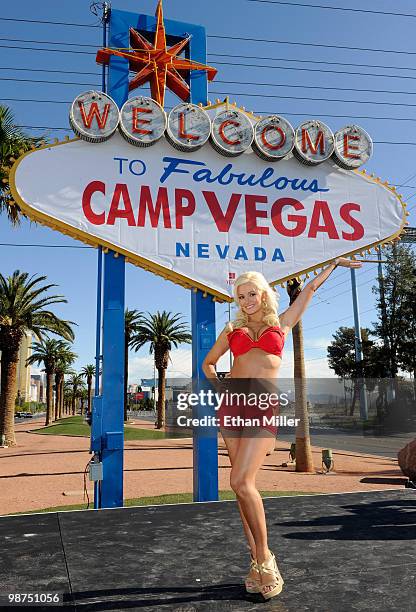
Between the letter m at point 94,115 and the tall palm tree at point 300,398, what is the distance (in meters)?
10.7

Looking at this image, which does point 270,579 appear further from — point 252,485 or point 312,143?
point 312,143

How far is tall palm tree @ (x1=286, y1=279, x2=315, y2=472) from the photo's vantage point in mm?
16797

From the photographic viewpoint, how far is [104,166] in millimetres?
7180

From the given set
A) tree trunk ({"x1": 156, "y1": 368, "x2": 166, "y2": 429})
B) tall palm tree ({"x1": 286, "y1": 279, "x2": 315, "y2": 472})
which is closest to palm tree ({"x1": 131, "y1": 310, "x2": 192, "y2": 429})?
tree trunk ({"x1": 156, "y1": 368, "x2": 166, "y2": 429})

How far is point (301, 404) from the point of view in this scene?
17.0 metres

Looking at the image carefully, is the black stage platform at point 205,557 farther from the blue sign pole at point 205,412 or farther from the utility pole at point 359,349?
the utility pole at point 359,349

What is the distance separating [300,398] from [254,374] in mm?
14094

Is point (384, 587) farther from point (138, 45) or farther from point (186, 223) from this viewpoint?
point (138, 45)

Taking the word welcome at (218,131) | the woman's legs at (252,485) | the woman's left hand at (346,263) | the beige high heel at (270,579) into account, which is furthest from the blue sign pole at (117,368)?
the beige high heel at (270,579)

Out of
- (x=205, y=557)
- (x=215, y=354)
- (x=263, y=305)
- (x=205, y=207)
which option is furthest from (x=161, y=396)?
(x=263, y=305)

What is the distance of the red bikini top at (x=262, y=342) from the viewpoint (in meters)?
3.41

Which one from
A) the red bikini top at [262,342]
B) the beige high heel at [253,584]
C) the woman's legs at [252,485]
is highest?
the red bikini top at [262,342]

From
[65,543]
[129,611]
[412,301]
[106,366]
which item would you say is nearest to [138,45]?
[106,366]

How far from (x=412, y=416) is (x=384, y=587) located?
38.5 m
